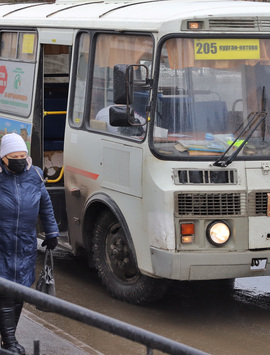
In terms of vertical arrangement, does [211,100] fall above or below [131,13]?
below

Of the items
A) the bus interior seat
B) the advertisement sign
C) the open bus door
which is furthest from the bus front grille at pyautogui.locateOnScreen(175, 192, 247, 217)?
the bus interior seat

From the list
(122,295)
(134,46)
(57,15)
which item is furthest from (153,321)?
(57,15)

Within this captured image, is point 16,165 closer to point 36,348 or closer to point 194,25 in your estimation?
point 194,25

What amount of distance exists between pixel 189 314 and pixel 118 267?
0.76 meters

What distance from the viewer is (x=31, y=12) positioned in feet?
32.9

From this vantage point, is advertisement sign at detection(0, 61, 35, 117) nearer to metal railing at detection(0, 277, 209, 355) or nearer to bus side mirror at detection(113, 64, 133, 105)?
bus side mirror at detection(113, 64, 133, 105)

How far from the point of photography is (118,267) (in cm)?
823

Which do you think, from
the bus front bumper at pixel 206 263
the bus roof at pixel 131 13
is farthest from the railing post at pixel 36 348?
the bus roof at pixel 131 13

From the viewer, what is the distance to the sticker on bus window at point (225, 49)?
24.5 ft

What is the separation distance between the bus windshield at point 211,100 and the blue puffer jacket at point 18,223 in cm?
148

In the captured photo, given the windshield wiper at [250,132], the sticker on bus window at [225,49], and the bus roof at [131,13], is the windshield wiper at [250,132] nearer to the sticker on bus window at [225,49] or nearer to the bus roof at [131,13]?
the sticker on bus window at [225,49]

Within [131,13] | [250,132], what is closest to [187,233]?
[250,132]

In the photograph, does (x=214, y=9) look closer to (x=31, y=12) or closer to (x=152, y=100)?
(x=152, y=100)

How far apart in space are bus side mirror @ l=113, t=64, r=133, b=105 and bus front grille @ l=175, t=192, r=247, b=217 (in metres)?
0.87
